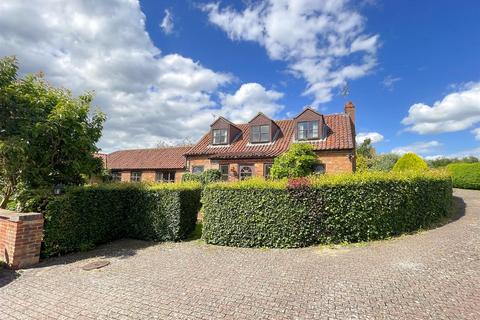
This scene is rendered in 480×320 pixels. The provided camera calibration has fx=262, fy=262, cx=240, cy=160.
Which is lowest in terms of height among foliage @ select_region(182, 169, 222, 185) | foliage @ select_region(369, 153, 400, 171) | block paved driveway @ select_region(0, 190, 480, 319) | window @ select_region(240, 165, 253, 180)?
block paved driveway @ select_region(0, 190, 480, 319)

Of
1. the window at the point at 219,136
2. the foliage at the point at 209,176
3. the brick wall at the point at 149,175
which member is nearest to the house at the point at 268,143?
the window at the point at 219,136

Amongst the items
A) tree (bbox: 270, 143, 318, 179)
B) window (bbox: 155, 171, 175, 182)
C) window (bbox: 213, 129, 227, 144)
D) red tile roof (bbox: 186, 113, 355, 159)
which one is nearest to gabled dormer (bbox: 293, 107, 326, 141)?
red tile roof (bbox: 186, 113, 355, 159)

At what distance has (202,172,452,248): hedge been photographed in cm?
791

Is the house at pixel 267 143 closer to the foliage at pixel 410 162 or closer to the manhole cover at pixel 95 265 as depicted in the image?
the foliage at pixel 410 162

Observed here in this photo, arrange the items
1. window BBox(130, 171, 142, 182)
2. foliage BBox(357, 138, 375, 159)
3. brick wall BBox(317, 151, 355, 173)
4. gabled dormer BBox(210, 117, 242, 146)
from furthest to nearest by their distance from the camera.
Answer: foliage BBox(357, 138, 375, 159) → window BBox(130, 171, 142, 182) → gabled dormer BBox(210, 117, 242, 146) → brick wall BBox(317, 151, 355, 173)

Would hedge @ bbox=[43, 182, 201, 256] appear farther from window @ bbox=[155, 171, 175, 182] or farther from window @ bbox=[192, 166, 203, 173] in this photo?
window @ bbox=[155, 171, 175, 182]

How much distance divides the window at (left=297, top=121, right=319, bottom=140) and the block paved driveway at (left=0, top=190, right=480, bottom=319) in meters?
11.0

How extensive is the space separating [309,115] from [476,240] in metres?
12.5

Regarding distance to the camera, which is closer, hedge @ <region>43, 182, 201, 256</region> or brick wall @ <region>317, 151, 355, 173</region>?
hedge @ <region>43, 182, 201, 256</region>

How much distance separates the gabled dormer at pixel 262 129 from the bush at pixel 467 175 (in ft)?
42.8

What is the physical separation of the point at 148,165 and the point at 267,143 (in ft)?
42.8

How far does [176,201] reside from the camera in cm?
931

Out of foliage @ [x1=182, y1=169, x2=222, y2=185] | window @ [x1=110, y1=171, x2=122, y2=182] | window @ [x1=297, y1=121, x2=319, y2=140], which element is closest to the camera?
foliage @ [x1=182, y1=169, x2=222, y2=185]

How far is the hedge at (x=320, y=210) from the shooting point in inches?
312
